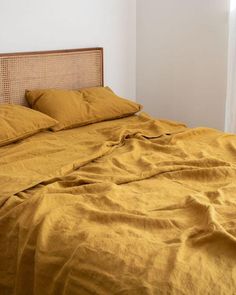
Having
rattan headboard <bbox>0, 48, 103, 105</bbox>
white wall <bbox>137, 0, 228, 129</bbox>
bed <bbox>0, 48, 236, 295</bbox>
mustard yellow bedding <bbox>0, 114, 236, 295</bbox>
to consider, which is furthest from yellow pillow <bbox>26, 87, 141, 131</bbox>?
white wall <bbox>137, 0, 228, 129</bbox>

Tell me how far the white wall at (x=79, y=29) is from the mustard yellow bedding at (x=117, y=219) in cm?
86

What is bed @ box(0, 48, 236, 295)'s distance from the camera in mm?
1030

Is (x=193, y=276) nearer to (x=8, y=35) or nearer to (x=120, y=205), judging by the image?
(x=120, y=205)

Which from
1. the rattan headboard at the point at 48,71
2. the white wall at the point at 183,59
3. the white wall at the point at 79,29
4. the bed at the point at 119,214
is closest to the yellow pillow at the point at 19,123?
the bed at the point at 119,214

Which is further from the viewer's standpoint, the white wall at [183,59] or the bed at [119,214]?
the white wall at [183,59]

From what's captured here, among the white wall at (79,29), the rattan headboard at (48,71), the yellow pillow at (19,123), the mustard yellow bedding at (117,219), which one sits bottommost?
the mustard yellow bedding at (117,219)

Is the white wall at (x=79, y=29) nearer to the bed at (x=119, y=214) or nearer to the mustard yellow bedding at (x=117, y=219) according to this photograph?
the bed at (x=119, y=214)

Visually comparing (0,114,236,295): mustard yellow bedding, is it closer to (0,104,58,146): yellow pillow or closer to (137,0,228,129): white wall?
(0,104,58,146): yellow pillow

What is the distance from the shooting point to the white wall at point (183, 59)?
9.89 ft

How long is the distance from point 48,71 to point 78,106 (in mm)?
362

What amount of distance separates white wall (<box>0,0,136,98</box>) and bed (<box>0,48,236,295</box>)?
2.46 feet

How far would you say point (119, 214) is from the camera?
1287 millimetres

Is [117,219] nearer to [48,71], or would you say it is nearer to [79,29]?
[48,71]

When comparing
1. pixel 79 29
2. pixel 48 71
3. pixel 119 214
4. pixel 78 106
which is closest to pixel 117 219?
pixel 119 214
